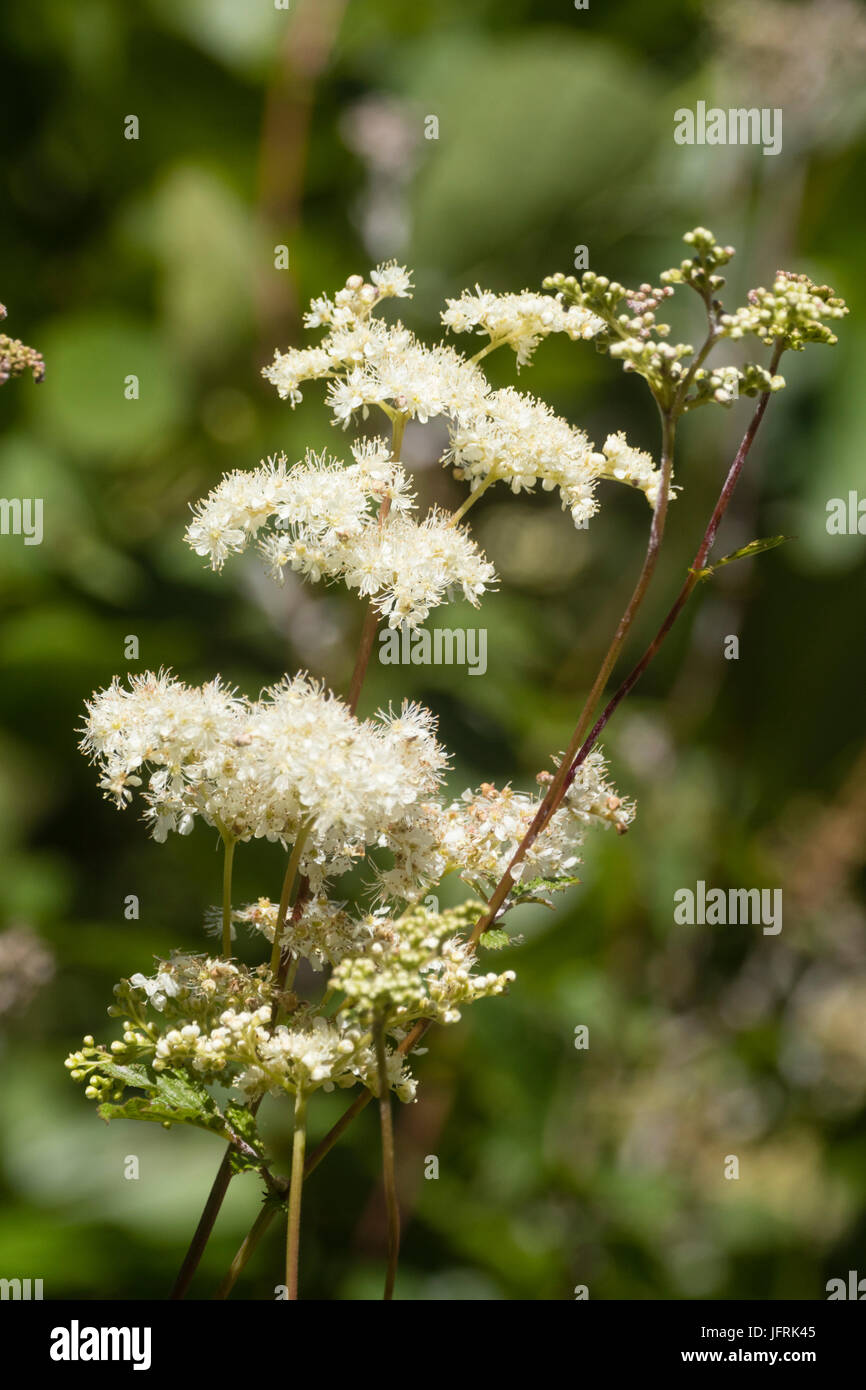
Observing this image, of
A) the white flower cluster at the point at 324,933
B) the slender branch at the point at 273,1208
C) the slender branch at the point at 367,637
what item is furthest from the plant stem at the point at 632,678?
the slender branch at the point at 367,637

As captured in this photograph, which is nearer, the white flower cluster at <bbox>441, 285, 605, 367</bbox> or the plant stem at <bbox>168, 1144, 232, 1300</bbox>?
the plant stem at <bbox>168, 1144, 232, 1300</bbox>

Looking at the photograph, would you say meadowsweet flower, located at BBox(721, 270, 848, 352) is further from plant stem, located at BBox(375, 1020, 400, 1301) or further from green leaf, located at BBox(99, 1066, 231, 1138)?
green leaf, located at BBox(99, 1066, 231, 1138)

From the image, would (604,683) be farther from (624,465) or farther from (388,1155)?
(388,1155)

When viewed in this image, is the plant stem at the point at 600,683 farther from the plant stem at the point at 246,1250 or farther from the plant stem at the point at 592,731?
the plant stem at the point at 246,1250

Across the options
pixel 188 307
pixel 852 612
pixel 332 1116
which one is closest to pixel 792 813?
pixel 852 612

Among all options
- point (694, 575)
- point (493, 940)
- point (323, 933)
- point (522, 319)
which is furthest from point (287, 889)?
point (522, 319)

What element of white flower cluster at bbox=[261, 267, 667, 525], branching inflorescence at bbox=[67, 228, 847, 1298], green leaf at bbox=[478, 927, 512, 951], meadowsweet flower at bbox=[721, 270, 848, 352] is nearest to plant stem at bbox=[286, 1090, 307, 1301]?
branching inflorescence at bbox=[67, 228, 847, 1298]

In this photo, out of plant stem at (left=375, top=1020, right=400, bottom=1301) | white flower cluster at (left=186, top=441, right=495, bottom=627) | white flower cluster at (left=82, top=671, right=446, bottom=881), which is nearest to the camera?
plant stem at (left=375, top=1020, right=400, bottom=1301)

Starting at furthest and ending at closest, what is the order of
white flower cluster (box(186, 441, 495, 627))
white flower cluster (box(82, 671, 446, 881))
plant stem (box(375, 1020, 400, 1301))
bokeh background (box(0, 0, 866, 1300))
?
bokeh background (box(0, 0, 866, 1300)) → white flower cluster (box(186, 441, 495, 627)) → white flower cluster (box(82, 671, 446, 881)) → plant stem (box(375, 1020, 400, 1301))
